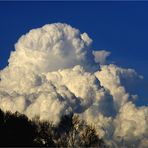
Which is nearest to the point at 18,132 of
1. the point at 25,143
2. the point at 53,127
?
the point at 25,143

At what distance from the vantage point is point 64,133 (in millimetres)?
198750

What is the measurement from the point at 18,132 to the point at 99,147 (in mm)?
24575

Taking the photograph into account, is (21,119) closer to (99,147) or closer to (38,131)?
(38,131)

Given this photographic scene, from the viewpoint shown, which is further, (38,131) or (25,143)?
(38,131)

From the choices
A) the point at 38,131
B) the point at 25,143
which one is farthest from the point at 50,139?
the point at 25,143

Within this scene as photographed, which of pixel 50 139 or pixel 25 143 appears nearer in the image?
pixel 25 143

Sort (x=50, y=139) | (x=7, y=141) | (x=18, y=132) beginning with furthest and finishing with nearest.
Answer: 1. (x=50, y=139)
2. (x=18, y=132)
3. (x=7, y=141)

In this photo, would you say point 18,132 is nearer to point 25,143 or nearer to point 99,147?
point 25,143

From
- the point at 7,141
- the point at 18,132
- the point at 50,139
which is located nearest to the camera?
the point at 7,141

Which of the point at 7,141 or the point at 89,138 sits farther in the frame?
the point at 89,138

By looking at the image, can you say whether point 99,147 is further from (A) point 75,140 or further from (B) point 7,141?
(B) point 7,141

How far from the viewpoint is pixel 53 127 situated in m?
198

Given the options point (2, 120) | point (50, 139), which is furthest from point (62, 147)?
point (2, 120)

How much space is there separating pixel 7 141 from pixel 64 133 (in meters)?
31.6
